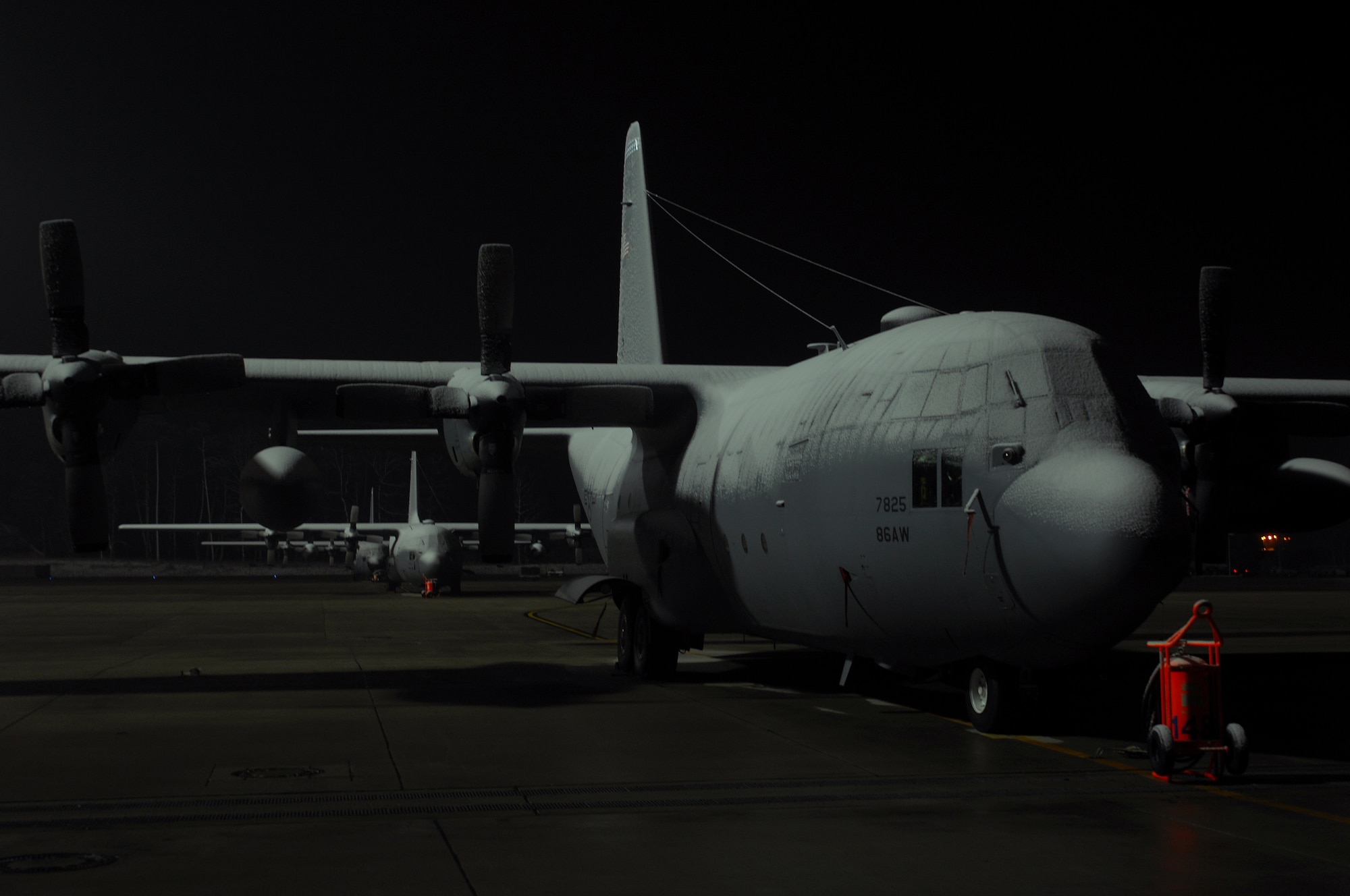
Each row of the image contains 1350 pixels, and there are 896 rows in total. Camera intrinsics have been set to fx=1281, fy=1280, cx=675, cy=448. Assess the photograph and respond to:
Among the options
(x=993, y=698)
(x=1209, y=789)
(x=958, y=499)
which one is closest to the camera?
(x=1209, y=789)

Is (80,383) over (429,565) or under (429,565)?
Result: over

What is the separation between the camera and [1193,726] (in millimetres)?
10008

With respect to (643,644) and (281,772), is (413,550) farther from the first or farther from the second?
(281,772)

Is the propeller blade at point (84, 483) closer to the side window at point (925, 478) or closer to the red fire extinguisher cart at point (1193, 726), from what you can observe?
the side window at point (925, 478)

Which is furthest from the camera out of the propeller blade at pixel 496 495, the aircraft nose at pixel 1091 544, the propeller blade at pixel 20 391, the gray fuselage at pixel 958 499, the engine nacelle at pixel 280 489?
the engine nacelle at pixel 280 489

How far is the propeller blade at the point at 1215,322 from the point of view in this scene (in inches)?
592

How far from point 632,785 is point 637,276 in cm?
1610

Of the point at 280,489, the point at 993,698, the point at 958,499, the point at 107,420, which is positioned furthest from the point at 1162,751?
the point at 107,420

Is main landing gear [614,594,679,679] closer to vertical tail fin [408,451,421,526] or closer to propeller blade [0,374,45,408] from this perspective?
propeller blade [0,374,45,408]

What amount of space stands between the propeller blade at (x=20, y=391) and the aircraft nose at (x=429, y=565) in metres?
33.7

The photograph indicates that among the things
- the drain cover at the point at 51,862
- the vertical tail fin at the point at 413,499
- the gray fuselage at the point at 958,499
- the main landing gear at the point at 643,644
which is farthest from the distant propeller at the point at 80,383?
the vertical tail fin at the point at 413,499

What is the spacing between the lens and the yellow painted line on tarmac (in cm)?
2753

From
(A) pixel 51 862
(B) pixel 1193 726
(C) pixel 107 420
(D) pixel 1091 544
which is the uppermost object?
(C) pixel 107 420

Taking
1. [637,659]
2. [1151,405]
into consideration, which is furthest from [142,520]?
[1151,405]
